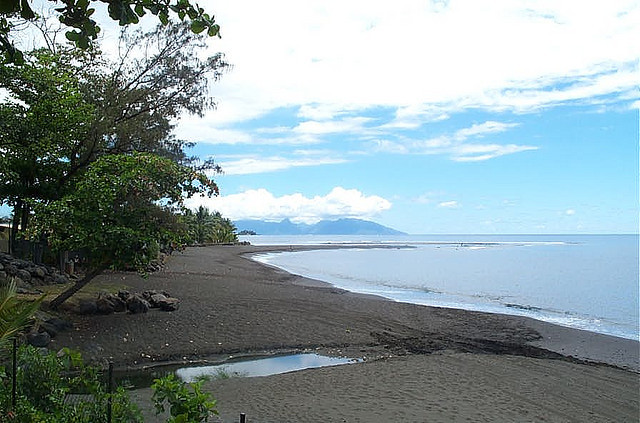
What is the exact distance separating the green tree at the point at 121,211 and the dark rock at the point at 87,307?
538mm

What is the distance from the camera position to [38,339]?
1103 cm

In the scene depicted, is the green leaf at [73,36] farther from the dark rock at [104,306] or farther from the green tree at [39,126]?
the dark rock at [104,306]

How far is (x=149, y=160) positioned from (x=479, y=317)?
12.0m

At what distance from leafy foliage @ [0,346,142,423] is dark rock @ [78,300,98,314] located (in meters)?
8.00

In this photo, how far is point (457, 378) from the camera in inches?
406

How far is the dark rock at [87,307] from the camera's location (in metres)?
13.4

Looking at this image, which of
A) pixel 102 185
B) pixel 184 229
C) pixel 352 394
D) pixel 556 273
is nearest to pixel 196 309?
pixel 184 229

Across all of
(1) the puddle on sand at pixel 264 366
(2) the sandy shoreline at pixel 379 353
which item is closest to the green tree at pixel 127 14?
(2) the sandy shoreline at pixel 379 353

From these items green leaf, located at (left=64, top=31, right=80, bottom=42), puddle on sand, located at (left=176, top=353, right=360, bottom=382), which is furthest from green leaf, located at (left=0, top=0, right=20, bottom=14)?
puddle on sand, located at (left=176, top=353, right=360, bottom=382)

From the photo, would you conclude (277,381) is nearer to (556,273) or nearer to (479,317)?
(479,317)

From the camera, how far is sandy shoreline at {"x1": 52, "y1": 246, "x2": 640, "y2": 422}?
8.50m

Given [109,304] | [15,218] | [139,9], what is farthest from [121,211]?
[139,9]

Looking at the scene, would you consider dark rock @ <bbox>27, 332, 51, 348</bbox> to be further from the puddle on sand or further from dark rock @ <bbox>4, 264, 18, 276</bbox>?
dark rock @ <bbox>4, 264, 18, 276</bbox>

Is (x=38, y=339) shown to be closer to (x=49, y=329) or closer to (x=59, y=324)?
Result: (x=49, y=329)
